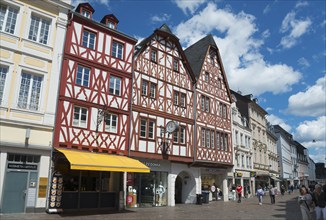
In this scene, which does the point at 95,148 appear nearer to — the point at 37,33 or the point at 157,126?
the point at 157,126

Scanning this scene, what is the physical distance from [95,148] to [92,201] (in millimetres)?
2994

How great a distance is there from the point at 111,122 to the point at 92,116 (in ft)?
4.69

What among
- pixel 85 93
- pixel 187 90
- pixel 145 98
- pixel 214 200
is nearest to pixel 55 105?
pixel 85 93

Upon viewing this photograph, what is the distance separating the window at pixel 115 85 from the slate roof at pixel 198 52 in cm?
919

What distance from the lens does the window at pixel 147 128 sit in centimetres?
2061

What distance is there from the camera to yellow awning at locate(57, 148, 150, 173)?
14398 millimetres

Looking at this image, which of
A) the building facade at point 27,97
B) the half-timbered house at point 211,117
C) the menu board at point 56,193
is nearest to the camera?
the building facade at point 27,97

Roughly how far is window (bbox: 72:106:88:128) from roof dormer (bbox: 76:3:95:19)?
232 inches

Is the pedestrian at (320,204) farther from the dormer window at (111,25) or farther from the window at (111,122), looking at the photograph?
the dormer window at (111,25)

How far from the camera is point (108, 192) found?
59.5 feet

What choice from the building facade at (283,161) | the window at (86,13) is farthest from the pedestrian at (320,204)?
the building facade at (283,161)

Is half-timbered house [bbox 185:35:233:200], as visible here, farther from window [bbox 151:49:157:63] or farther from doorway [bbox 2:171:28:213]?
doorway [bbox 2:171:28:213]

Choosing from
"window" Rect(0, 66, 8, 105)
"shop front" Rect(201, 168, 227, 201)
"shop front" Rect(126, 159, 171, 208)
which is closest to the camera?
"window" Rect(0, 66, 8, 105)

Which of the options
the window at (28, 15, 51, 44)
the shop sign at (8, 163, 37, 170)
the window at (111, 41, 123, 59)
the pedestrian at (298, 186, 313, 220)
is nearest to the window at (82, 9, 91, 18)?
the window at (111, 41, 123, 59)
